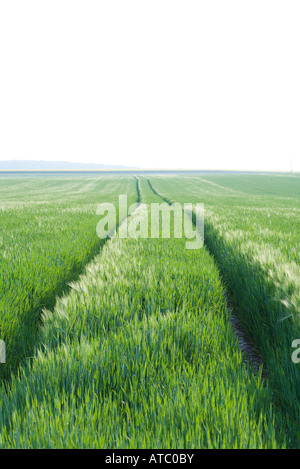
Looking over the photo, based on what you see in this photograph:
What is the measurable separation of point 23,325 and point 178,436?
2.07m

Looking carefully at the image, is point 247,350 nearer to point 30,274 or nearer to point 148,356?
point 148,356

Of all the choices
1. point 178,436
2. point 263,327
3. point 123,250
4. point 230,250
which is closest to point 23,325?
point 178,436

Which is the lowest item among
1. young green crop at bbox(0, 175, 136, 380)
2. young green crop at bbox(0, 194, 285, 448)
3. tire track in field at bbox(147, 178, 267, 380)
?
tire track in field at bbox(147, 178, 267, 380)

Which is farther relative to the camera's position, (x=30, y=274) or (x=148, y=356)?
(x=30, y=274)

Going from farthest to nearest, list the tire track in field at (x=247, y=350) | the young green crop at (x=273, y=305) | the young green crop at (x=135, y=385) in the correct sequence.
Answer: the tire track in field at (x=247, y=350)
the young green crop at (x=273, y=305)
the young green crop at (x=135, y=385)

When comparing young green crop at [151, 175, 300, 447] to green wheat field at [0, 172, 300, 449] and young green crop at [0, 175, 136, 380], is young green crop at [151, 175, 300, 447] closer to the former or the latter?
green wheat field at [0, 172, 300, 449]

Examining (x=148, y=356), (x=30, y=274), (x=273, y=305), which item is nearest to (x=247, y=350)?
(x=273, y=305)

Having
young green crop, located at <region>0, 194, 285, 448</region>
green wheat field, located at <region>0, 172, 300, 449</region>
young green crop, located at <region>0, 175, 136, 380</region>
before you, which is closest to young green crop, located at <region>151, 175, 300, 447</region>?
green wheat field, located at <region>0, 172, 300, 449</region>

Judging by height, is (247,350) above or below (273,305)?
below

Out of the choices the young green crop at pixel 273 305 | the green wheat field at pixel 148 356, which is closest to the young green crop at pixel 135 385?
the green wheat field at pixel 148 356

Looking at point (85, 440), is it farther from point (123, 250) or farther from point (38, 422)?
point (123, 250)

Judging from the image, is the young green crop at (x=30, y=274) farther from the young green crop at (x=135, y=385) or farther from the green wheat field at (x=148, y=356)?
the young green crop at (x=135, y=385)

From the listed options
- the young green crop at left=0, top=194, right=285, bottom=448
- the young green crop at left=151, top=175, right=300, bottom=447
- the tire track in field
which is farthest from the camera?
the tire track in field

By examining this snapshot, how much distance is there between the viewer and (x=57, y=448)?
1.28 m
